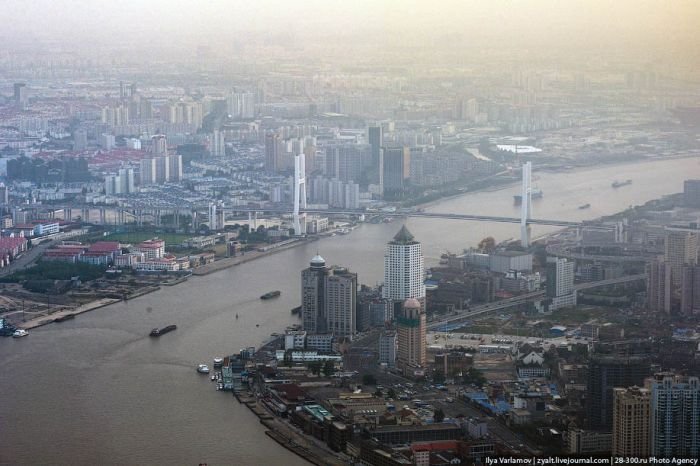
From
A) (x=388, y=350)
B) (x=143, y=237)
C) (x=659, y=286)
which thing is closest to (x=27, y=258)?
(x=143, y=237)

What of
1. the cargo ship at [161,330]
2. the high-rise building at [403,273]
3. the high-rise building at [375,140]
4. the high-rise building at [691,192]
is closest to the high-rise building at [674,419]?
the high-rise building at [403,273]

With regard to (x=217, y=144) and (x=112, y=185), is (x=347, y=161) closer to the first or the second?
(x=112, y=185)

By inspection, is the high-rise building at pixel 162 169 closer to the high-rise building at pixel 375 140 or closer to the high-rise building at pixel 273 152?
A: the high-rise building at pixel 273 152

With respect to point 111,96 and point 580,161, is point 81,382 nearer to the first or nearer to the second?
point 580,161

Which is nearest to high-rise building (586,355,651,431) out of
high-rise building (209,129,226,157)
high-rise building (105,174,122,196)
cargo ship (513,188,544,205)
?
cargo ship (513,188,544,205)

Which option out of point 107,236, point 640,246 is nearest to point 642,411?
point 640,246
